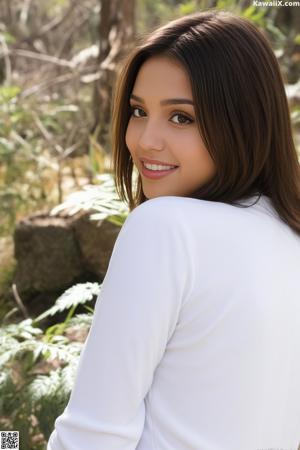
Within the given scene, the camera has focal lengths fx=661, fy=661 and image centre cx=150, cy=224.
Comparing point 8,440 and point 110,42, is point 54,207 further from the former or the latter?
point 8,440

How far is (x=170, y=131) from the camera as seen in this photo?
1308 millimetres

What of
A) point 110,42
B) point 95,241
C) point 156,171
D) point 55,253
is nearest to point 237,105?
point 156,171

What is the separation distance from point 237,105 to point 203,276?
39 centimetres

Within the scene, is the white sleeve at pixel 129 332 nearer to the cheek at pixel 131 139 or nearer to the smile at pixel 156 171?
the smile at pixel 156 171

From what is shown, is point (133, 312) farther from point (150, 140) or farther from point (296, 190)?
point (296, 190)

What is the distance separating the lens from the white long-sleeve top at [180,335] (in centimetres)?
103

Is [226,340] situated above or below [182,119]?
below

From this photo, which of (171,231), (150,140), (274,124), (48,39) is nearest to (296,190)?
(274,124)

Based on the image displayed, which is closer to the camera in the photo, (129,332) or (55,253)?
(129,332)

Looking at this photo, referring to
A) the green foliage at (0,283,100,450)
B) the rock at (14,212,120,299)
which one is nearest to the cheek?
the green foliage at (0,283,100,450)

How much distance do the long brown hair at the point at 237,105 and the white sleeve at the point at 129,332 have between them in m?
0.26

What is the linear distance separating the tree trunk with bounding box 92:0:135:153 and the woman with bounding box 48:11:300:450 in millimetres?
3888

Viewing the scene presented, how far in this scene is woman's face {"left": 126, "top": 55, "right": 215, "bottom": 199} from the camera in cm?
128

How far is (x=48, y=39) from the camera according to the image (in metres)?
7.36
